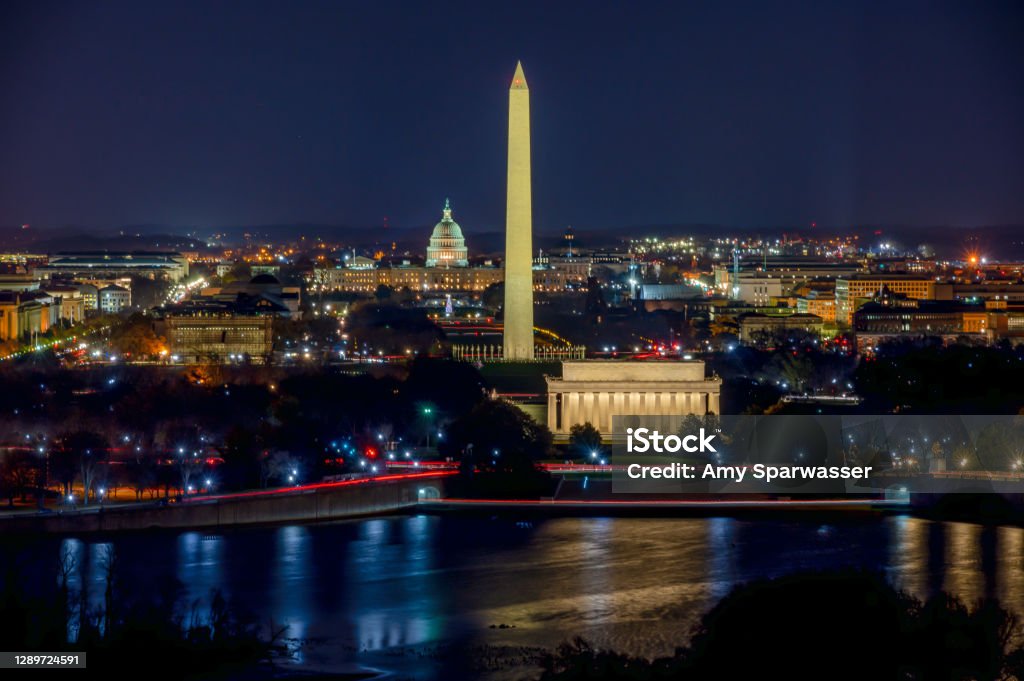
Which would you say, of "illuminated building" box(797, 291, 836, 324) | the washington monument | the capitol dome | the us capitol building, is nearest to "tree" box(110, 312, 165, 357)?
the washington monument

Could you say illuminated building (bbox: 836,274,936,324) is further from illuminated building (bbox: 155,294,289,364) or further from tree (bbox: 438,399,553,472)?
tree (bbox: 438,399,553,472)

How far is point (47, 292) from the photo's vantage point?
74.1m

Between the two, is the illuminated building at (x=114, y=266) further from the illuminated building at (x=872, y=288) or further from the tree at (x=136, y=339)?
the tree at (x=136, y=339)

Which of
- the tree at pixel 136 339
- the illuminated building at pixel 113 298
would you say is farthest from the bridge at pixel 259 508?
the illuminated building at pixel 113 298

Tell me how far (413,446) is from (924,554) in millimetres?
12209

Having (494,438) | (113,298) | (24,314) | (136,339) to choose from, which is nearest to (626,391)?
(494,438)

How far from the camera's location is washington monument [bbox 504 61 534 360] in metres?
38.9

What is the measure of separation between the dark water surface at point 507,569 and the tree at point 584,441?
612cm

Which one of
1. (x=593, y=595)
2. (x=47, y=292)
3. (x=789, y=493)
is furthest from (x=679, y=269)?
(x=593, y=595)

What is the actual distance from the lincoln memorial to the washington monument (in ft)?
7.92

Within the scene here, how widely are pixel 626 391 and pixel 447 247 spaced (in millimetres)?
71823

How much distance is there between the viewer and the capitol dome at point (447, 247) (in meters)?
109

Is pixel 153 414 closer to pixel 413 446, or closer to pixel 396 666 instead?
pixel 413 446

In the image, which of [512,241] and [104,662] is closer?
[104,662]
